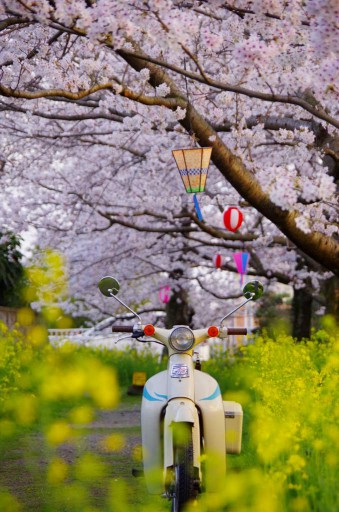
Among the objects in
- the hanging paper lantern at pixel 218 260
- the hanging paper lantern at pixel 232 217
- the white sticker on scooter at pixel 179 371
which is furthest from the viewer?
the hanging paper lantern at pixel 218 260

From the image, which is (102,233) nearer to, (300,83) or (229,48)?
(229,48)

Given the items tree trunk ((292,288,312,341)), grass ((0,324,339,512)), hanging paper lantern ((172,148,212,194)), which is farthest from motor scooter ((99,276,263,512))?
tree trunk ((292,288,312,341))

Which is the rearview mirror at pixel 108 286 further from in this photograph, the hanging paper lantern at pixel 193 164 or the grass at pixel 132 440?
the hanging paper lantern at pixel 193 164

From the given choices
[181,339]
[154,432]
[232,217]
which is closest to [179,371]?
[181,339]

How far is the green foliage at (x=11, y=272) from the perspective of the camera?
765 inches

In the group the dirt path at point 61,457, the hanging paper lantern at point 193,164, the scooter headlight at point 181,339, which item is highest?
the hanging paper lantern at point 193,164

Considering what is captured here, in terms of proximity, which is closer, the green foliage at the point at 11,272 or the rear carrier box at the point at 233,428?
the rear carrier box at the point at 233,428

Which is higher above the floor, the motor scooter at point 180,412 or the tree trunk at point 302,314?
the tree trunk at point 302,314

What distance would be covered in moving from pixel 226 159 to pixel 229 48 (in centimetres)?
115

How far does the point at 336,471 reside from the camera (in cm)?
420

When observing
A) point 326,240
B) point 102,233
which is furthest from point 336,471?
point 102,233

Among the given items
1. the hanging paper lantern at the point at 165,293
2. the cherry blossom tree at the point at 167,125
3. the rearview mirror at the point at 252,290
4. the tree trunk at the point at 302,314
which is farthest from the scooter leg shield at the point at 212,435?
the hanging paper lantern at the point at 165,293

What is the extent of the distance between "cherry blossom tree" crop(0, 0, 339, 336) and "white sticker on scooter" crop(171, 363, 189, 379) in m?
1.79

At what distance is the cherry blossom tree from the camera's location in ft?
17.4
